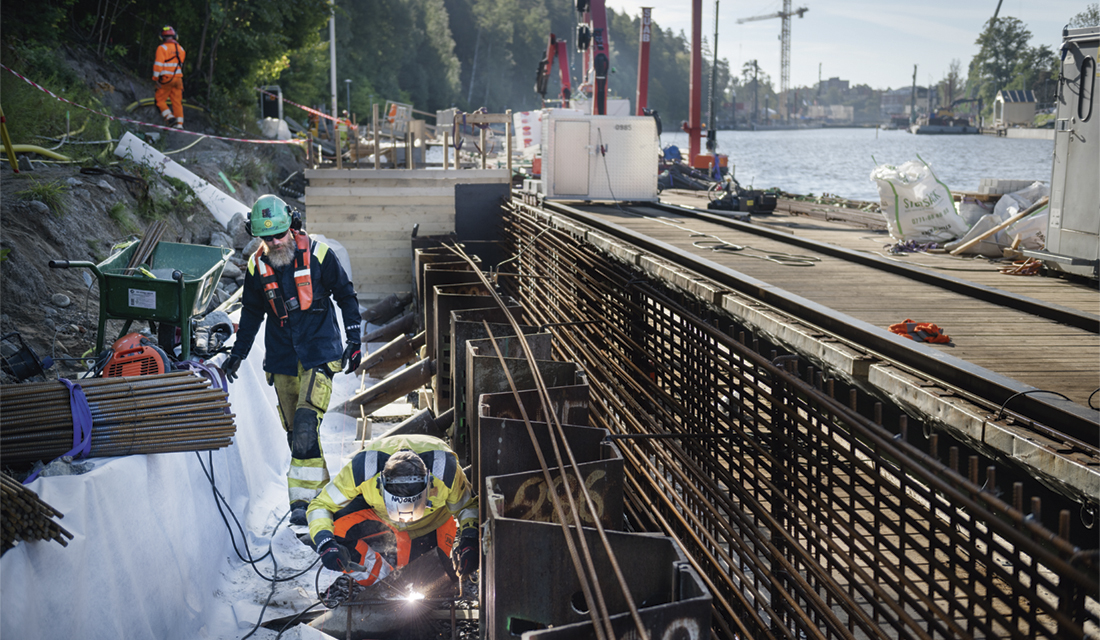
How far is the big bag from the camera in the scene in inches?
426

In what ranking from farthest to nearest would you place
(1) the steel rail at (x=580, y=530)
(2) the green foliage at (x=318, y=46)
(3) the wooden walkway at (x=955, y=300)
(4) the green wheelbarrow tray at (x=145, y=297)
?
(2) the green foliage at (x=318, y=46)
(4) the green wheelbarrow tray at (x=145, y=297)
(3) the wooden walkway at (x=955, y=300)
(1) the steel rail at (x=580, y=530)

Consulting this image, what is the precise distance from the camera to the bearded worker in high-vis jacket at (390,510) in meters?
5.23

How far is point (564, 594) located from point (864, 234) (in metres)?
10.4

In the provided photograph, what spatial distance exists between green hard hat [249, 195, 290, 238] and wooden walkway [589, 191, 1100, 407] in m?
4.04

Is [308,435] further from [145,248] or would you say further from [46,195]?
[46,195]

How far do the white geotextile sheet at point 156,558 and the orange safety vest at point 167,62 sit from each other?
1241cm

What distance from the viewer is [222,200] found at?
14.4 metres

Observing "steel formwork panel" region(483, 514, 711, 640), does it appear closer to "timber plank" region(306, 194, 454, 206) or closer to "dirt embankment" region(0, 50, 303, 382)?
"dirt embankment" region(0, 50, 303, 382)

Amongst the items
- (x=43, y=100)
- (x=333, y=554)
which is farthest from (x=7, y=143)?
(x=333, y=554)

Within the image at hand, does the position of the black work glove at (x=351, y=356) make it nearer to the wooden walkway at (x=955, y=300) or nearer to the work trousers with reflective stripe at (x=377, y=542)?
the work trousers with reflective stripe at (x=377, y=542)

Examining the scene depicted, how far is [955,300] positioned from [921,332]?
196 cm

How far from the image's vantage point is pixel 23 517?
163 inches

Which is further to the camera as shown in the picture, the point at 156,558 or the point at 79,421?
the point at 156,558

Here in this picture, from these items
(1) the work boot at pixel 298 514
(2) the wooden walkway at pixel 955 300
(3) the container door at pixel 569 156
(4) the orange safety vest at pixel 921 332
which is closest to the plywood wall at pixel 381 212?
(3) the container door at pixel 569 156
